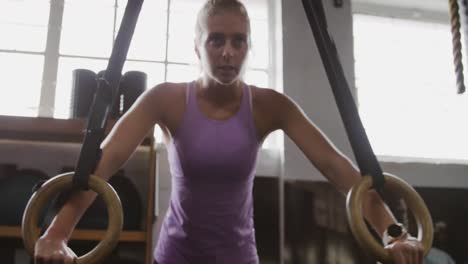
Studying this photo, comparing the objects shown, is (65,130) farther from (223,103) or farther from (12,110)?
(223,103)

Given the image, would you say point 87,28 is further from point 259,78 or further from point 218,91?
point 218,91

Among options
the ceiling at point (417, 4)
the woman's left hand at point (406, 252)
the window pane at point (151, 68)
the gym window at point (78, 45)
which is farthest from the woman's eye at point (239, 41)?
the ceiling at point (417, 4)

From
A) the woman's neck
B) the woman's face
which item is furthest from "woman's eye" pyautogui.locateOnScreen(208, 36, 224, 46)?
the woman's neck

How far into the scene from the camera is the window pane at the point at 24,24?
233cm

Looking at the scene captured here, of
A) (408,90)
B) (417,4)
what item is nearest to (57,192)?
(408,90)

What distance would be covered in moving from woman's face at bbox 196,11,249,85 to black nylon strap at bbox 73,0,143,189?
0.22m

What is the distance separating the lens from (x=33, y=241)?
2.15 ft

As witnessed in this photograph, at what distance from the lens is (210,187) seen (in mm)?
1020

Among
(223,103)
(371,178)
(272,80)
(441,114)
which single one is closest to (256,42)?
(272,80)

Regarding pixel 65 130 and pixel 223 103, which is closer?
pixel 223 103

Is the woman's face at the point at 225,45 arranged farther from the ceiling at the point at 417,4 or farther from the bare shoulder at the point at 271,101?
the ceiling at the point at 417,4

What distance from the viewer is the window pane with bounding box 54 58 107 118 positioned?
2.25m

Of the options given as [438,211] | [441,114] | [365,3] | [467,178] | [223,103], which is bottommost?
[438,211]

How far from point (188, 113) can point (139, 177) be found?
4.14 ft
